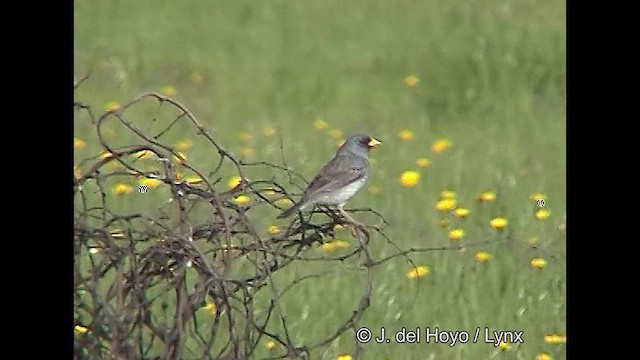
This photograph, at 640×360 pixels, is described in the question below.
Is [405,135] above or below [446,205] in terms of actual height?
above

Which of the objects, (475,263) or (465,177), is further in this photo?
(465,177)

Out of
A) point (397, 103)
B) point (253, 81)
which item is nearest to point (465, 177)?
point (397, 103)

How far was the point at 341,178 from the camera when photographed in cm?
452

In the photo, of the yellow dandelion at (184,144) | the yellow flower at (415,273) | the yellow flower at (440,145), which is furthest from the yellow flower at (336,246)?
the yellow flower at (440,145)

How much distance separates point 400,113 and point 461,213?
1497mm

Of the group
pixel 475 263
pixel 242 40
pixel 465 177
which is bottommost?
pixel 475 263

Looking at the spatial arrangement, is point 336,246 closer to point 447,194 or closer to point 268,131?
point 447,194

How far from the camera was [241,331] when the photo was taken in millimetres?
4316

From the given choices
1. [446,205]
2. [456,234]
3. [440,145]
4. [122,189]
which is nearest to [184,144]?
[122,189]

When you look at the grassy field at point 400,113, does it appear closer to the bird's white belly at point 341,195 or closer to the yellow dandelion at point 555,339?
the yellow dandelion at point 555,339

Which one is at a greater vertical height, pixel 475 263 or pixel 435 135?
pixel 435 135
